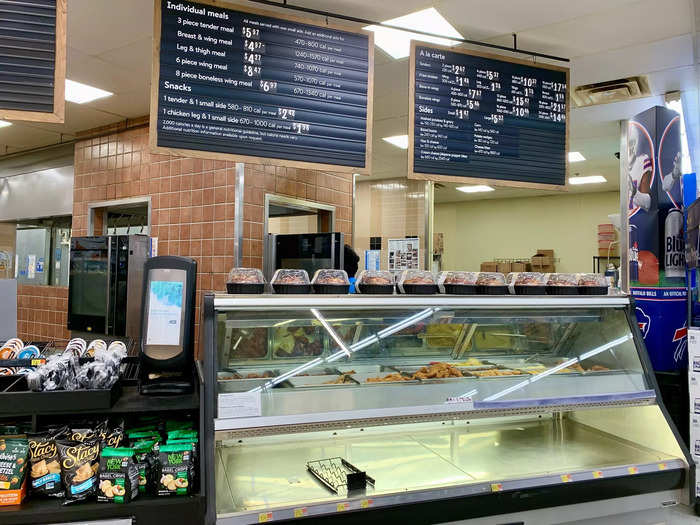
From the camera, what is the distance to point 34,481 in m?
1.78

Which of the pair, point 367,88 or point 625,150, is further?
point 625,150

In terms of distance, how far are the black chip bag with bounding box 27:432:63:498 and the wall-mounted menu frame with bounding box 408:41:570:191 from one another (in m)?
2.38

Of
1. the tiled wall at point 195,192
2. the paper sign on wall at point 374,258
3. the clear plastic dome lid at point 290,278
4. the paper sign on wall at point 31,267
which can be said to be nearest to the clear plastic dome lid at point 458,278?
the clear plastic dome lid at point 290,278

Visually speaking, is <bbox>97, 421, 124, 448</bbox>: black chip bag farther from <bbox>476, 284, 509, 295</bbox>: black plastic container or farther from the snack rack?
<bbox>476, 284, 509, 295</bbox>: black plastic container

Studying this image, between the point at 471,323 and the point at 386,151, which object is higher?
the point at 386,151

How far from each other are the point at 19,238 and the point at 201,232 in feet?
13.6

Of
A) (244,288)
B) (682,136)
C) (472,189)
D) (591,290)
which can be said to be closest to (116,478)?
(244,288)

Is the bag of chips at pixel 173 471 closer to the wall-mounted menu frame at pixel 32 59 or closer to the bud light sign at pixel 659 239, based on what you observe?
the wall-mounted menu frame at pixel 32 59

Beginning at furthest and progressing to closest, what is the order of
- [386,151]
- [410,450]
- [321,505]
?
[386,151]
[410,450]
[321,505]

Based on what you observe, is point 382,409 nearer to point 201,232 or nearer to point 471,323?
point 471,323

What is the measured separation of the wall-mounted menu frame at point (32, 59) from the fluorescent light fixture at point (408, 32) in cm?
188

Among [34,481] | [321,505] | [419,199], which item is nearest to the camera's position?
[34,481]

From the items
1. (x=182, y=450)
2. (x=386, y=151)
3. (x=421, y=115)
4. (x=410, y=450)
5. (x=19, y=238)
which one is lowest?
(x=410, y=450)

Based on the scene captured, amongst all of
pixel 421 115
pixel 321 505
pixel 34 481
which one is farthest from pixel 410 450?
pixel 421 115
